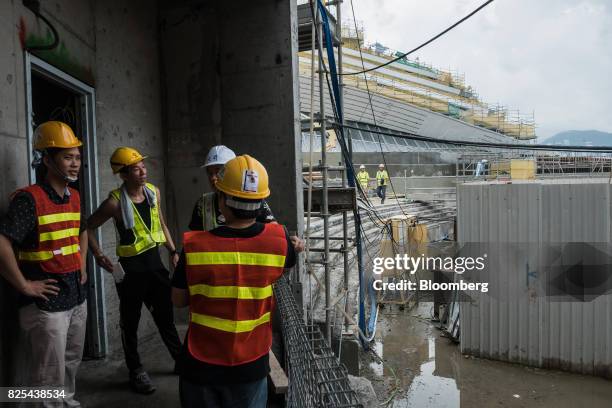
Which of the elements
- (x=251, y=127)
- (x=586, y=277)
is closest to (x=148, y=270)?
(x=251, y=127)

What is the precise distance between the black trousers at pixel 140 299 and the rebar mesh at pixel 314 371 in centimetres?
114

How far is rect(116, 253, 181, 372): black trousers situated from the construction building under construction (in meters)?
0.40

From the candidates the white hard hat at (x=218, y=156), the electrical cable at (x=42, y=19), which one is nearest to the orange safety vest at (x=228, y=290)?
the white hard hat at (x=218, y=156)

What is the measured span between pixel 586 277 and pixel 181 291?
8.12 meters

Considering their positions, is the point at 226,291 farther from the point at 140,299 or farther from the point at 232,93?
the point at 232,93

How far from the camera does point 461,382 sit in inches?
306

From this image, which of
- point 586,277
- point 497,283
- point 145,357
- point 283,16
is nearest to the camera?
point 145,357

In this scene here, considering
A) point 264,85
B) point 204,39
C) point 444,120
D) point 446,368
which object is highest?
point 444,120

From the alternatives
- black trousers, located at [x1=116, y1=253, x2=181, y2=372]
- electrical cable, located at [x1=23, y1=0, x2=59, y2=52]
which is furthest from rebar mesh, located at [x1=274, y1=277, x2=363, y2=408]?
electrical cable, located at [x1=23, y1=0, x2=59, y2=52]

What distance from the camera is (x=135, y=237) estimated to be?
3.21m

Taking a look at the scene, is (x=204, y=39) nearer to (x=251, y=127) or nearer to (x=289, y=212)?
(x=251, y=127)

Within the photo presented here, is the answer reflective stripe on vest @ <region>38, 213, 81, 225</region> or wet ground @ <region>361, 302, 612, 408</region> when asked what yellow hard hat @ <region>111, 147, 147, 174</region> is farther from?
wet ground @ <region>361, 302, 612, 408</region>

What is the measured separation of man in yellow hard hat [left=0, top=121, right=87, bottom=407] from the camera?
2410 millimetres

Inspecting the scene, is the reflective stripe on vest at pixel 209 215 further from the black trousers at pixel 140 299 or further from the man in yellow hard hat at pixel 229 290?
the man in yellow hard hat at pixel 229 290
